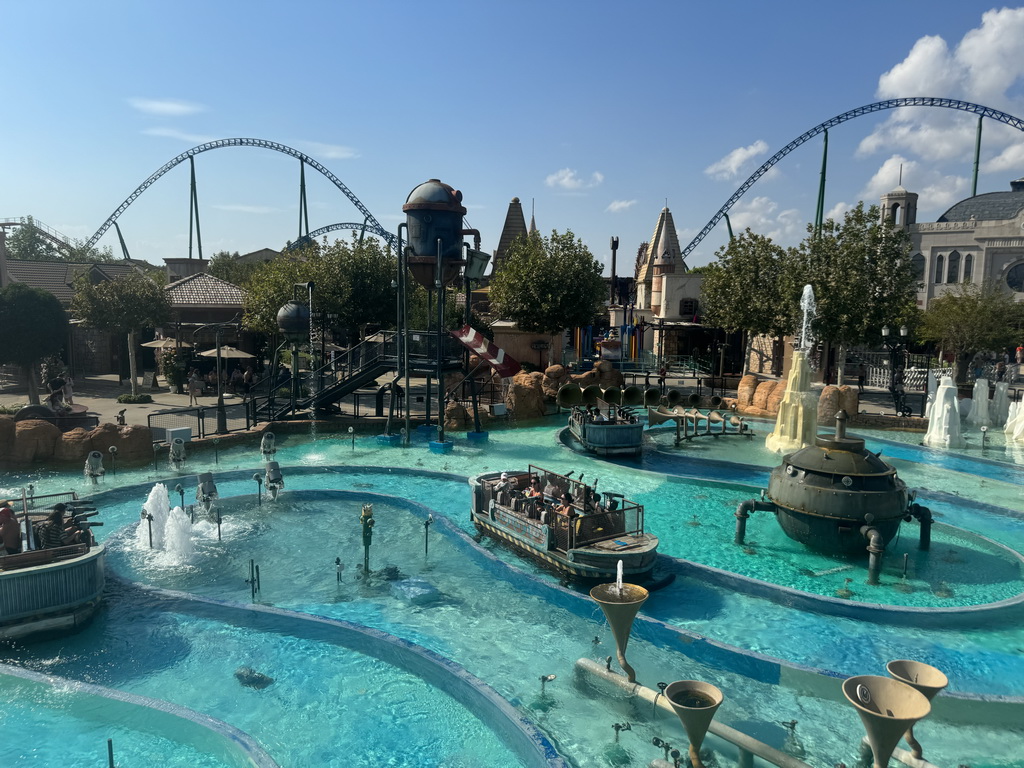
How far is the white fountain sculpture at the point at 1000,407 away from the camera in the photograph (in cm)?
2750

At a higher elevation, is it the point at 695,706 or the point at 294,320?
the point at 294,320

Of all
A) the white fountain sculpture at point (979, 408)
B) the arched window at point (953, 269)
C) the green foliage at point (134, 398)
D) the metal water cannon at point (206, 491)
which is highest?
the arched window at point (953, 269)

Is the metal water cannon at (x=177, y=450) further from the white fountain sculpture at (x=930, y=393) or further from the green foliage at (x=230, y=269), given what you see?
the green foliage at (x=230, y=269)

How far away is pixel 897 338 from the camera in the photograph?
32938mm

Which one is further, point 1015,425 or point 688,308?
point 688,308

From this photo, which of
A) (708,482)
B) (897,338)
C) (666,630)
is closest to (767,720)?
(666,630)

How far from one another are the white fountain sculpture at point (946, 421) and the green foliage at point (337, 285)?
24.8m

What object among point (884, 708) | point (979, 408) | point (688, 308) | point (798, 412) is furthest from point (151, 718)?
point (688, 308)

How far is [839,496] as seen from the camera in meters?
13.0

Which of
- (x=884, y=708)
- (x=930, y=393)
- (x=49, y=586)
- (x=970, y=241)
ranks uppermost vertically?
(x=970, y=241)

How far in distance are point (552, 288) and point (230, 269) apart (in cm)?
5092

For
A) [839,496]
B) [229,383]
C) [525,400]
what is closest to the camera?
[839,496]

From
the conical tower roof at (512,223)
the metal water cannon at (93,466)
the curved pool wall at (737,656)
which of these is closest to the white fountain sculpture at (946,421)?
the curved pool wall at (737,656)

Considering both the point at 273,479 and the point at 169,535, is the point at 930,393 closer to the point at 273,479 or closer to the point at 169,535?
the point at 273,479
